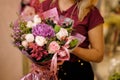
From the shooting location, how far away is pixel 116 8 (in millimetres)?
6238

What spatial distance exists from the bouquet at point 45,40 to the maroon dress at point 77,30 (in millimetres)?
229

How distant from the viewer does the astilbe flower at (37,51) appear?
1526mm

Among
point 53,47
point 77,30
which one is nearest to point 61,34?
point 53,47

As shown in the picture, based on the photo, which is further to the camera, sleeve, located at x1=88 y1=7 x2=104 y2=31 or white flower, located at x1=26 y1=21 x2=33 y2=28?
sleeve, located at x1=88 y1=7 x2=104 y2=31

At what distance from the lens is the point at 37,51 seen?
153cm

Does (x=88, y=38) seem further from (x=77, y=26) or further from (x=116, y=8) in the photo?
(x=116, y=8)

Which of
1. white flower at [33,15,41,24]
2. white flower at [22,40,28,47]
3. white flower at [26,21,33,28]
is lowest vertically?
white flower at [22,40,28,47]

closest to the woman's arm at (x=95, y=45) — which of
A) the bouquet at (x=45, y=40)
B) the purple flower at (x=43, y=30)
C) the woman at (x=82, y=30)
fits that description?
the woman at (x=82, y=30)

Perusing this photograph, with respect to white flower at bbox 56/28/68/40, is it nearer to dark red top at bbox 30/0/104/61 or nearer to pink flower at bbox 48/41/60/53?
pink flower at bbox 48/41/60/53

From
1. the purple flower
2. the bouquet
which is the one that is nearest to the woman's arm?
the bouquet

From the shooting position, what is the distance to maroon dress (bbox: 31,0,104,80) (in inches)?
73.1

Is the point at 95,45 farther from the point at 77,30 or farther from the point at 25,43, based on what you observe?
the point at 25,43

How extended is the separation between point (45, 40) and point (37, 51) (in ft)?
0.21

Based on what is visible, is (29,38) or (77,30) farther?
(77,30)
